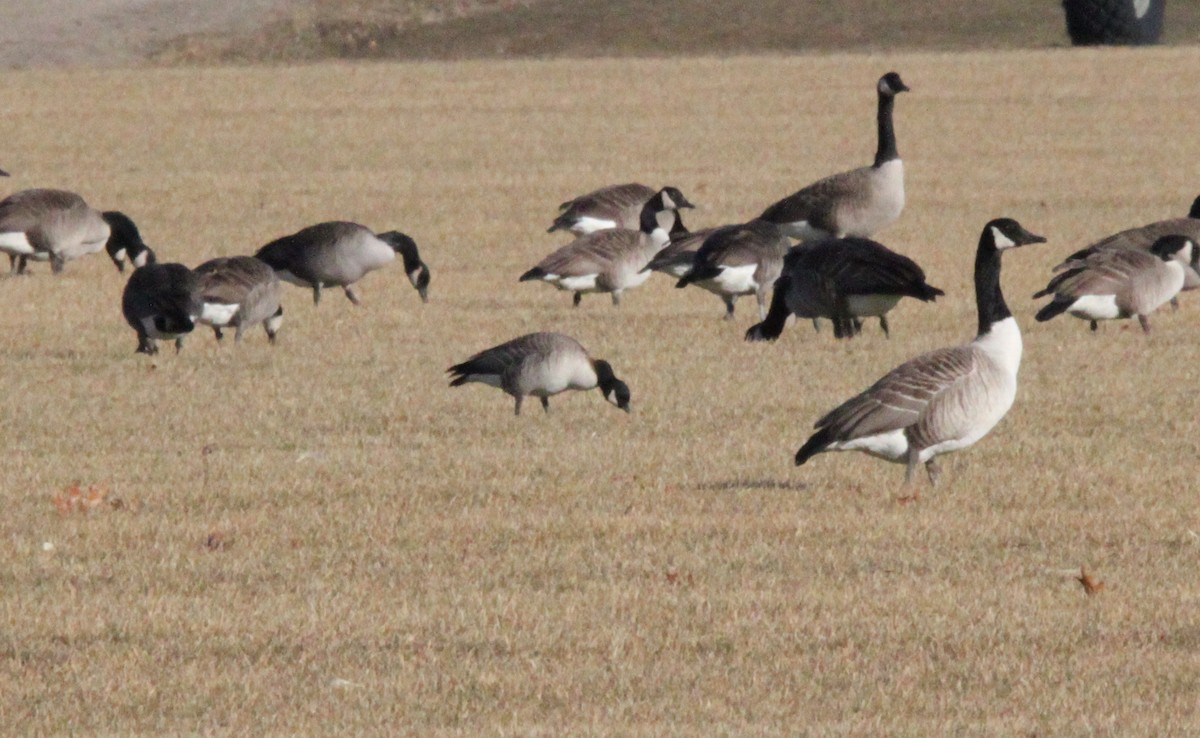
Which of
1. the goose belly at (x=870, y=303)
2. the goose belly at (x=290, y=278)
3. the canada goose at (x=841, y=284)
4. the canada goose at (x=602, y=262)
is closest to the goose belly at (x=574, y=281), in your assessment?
the canada goose at (x=602, y=262)

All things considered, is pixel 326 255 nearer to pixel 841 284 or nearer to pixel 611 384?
pixel 841 284

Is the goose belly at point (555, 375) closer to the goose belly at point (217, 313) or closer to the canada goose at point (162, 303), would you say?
the canada goose at point (162, 303)

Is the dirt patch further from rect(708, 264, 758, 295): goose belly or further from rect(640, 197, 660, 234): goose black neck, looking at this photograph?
rect(708, 264, 758, 295): goose belly

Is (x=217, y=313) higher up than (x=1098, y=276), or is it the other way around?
(x=1098, y=276)

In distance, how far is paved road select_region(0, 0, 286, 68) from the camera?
51.4 meters

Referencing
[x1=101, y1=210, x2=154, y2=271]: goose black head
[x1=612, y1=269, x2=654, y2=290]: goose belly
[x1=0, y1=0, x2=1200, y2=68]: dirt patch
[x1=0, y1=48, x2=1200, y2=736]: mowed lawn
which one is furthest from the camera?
[x1=0, y1=0, x2=1200, y2=68]: dirt patch

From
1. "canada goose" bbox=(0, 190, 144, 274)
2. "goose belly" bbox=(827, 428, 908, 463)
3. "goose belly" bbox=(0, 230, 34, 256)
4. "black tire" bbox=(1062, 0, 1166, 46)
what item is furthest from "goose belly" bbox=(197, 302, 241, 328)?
"black tire" bbox=(1062, 0, 1166, 46)

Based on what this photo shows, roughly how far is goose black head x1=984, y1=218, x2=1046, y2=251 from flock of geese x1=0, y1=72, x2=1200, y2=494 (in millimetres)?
12

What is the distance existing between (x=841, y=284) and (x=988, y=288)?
Result: 14.1 feet

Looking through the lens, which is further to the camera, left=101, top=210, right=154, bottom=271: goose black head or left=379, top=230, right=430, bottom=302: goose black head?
left=101, top=210, right=154, bottom=271: goose black head

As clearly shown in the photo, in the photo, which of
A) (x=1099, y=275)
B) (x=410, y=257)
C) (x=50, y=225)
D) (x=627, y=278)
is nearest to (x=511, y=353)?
(x=627, y=278)

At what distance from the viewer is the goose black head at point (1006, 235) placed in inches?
420

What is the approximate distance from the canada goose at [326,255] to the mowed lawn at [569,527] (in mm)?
432

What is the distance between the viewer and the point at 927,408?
927 centimetres
